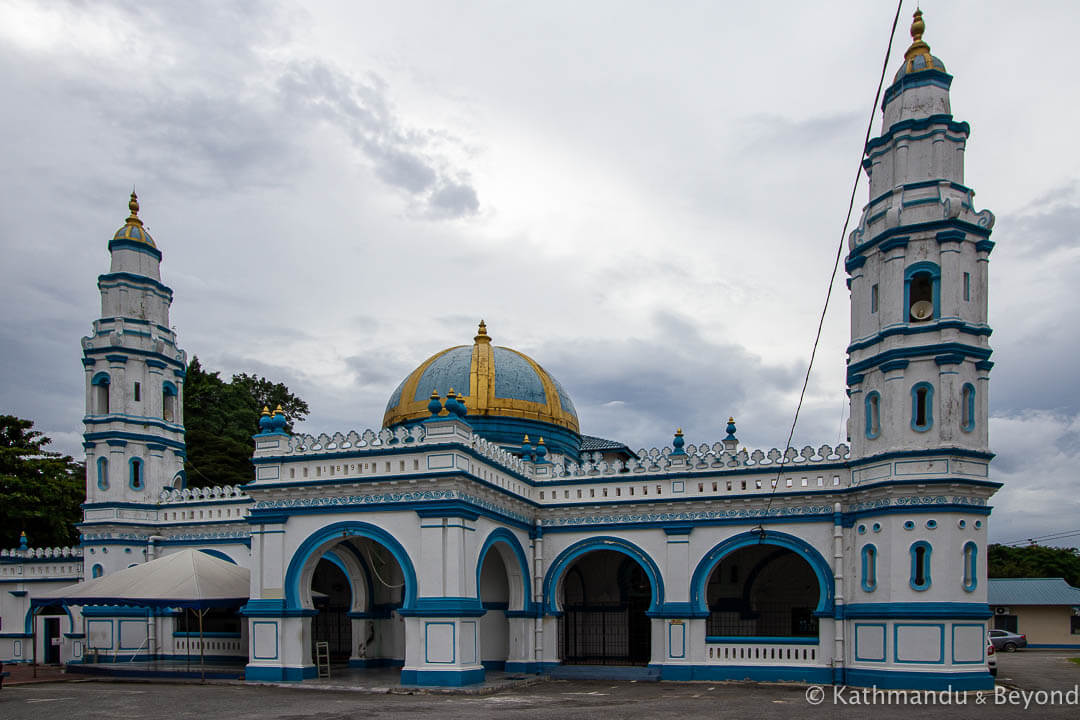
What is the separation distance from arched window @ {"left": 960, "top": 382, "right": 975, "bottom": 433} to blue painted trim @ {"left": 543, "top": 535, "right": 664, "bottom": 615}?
7.41 m

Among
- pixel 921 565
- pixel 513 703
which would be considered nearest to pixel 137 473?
pixel 513 703

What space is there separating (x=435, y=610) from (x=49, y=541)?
21459 mm

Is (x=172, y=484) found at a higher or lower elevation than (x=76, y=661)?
higher

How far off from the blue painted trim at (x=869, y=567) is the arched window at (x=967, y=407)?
309 centimetres

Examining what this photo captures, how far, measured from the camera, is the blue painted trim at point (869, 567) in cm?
1930

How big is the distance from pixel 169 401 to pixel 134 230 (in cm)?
529

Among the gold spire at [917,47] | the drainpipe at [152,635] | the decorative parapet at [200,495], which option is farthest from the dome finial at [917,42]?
the drainpipe at [152,635]

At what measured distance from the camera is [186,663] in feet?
83.1

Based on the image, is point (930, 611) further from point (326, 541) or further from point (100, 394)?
point (100, 394)

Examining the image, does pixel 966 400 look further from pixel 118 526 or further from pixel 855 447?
pixel 118 526

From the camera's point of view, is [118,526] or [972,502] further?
[118,526]

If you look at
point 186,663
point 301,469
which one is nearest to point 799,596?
point 301,469

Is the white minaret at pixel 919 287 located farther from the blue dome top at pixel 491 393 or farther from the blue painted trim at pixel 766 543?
the blue dome top at pixel 491 393

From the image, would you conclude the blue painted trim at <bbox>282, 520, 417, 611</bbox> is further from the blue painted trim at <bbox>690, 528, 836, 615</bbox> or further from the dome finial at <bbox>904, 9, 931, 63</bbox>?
the dome finial at <bbox>904, 9, 931, 63</bbox>
